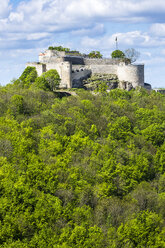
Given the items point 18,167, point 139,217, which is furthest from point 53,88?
point 139,217

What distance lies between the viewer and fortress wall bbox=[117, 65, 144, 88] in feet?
257

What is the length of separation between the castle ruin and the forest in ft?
11.1

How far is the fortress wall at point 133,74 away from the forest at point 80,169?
510cm

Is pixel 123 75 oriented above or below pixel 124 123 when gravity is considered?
above

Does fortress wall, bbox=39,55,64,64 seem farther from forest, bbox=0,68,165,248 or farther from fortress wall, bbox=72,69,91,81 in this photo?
forest, bbox=0,68,165,248

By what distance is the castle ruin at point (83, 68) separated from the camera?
76562mm

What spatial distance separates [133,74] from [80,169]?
121 feet

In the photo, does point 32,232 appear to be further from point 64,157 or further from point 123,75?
point 123,75

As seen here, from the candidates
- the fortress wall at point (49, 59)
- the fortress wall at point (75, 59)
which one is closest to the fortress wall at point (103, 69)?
the fortress wall at point (75, 59)

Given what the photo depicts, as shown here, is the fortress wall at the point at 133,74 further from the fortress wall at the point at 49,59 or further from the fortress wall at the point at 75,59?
the fortress wall at the point at 49,59

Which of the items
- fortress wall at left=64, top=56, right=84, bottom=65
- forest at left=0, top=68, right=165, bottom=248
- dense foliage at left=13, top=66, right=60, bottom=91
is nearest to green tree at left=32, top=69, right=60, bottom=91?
dense foliage at left=13, top=66, right=60, bottom=91

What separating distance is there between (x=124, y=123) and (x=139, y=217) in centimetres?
2425

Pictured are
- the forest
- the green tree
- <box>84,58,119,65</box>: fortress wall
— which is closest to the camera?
the forest

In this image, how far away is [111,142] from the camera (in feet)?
175
